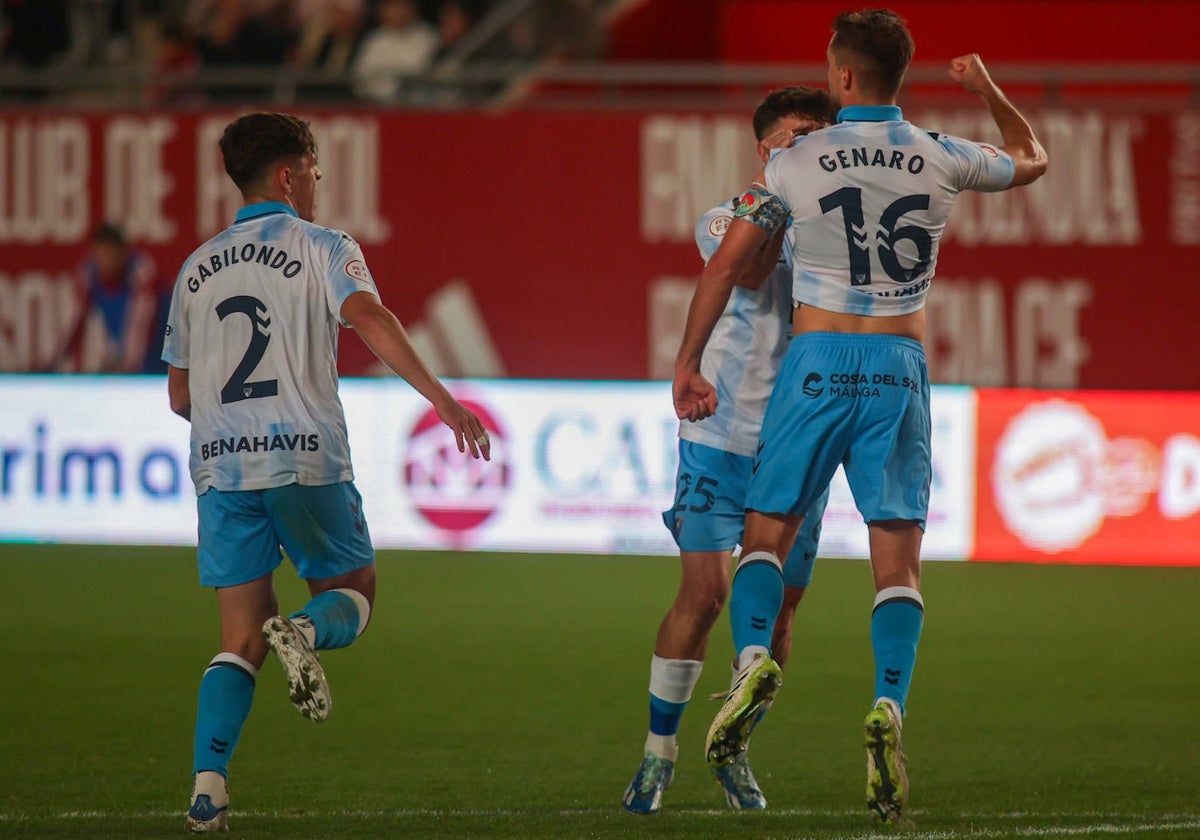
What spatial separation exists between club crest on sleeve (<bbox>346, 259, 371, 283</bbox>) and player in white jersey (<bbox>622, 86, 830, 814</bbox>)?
1052mm

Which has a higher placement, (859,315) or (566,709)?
(859,315)

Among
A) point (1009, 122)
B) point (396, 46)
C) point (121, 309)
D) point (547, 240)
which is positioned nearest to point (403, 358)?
point (1009, 122)

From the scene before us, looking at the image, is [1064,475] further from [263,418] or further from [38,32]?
[38,32]

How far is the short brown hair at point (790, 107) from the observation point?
555 cm

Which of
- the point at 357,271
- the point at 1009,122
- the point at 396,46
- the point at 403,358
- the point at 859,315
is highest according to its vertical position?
the point at 396,46

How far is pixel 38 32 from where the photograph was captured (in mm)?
15969

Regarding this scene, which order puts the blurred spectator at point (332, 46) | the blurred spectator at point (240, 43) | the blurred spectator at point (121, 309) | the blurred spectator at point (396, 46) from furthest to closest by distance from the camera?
the blurred spectator at point (396, 46)
the blurred spectator at point (240, 43)
the blurred spectator at point (332, 46)
the blurred spectator at point (121, 309)

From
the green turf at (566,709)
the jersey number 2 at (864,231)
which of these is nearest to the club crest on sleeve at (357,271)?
the jersey number 2 at (864,231)

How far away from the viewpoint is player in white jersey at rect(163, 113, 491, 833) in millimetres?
4918

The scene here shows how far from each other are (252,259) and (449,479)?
22.2 ft

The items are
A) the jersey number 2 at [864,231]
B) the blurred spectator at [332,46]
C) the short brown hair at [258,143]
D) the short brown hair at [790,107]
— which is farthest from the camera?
the blurred spectator at [332,46]

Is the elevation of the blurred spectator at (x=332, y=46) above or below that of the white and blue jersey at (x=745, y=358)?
above

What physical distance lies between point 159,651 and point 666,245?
304 inches

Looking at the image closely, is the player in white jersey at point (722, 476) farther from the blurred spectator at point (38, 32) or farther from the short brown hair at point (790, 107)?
the blurred spectator at point (38, 32)
